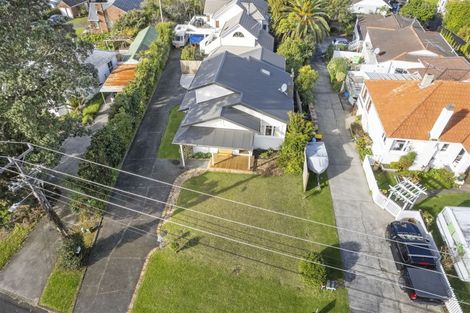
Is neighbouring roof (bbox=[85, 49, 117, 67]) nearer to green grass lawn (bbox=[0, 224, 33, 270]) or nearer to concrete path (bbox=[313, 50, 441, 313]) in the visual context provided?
green grass lawn (bbox=[0, 224, 33, 270])

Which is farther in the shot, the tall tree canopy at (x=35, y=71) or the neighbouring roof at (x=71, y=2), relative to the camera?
the neighbouring roof at (x=71, y=2)

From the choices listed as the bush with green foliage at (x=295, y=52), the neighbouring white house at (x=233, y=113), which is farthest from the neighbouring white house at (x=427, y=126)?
the bush with green foliage at (x=295, y=52)

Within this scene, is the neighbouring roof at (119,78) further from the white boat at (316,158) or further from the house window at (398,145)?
the house window at (398,145)

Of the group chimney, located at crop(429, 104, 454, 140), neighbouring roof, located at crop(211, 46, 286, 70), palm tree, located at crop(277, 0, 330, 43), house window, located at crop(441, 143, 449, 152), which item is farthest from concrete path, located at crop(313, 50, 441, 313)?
palm tree, located at crop(277, 0, 330, 43)

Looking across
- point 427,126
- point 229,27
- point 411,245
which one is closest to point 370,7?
point 229,27

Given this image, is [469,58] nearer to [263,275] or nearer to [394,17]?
[394,17]

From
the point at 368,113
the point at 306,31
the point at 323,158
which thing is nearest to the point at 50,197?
the point at 323,158

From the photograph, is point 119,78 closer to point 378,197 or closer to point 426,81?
point 378,197
